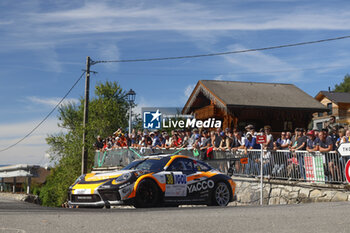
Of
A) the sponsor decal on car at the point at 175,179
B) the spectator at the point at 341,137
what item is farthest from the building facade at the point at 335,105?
the sponsor decal on car at the point at 175,179

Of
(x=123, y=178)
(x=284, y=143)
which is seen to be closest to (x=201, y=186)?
(x=123, y=178)

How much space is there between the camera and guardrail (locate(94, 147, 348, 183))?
516 inches

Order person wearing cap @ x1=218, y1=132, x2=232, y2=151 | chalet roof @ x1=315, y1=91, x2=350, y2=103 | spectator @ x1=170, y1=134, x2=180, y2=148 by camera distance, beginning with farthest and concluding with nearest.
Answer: chalet roof @ x1=315, y1=91, x2=350, y2=103, spectator @ x1=170, y1=134, x2=180, y2=148, person wearing cap @ x1=218, y1=132, x2=232, y2=151

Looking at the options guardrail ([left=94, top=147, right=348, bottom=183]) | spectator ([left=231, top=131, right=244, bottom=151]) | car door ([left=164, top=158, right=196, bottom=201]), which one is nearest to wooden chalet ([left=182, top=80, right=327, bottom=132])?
guardrail ([left=94, top=147, right=348, bottom=183])

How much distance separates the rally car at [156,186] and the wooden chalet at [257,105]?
1937 centimetres

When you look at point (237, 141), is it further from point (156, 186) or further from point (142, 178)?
point (142, 178)

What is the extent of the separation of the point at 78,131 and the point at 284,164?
66.1ft

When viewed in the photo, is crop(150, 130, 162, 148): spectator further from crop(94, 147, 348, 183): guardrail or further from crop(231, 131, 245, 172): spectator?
crop(231, 131, 245, 172): spectator

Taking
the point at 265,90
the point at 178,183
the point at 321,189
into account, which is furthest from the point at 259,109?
the point at 178,183

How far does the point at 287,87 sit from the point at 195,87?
7.82 m

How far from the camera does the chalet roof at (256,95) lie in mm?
32422

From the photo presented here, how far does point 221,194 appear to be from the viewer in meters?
12.2

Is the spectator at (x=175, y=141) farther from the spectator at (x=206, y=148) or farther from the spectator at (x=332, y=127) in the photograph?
the spectator at (x=332, y=127)

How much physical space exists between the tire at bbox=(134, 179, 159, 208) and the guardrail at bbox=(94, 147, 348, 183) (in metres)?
5.53
